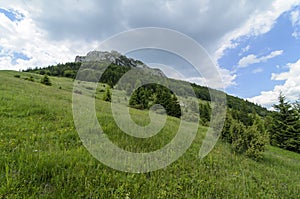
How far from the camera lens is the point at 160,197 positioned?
11.3 ft

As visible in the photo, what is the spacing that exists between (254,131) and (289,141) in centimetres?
3133

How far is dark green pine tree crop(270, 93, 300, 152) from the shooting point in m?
33.6

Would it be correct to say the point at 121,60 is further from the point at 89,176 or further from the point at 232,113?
the point at 232,113

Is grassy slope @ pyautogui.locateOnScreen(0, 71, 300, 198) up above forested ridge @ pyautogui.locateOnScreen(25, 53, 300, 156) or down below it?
below

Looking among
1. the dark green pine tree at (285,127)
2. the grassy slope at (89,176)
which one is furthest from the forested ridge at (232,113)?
the grassy slope at (89,176)

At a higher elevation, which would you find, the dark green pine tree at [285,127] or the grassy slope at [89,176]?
the dark green pine tree at [285,127]

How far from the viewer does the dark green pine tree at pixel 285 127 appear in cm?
3362

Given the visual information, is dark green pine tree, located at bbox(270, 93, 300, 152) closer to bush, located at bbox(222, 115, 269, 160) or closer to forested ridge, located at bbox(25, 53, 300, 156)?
forested ridge, located at bbox(25, 53, 300, 156)

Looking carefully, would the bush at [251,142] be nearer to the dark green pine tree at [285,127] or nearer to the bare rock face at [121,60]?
the bare rock face at [121,60]

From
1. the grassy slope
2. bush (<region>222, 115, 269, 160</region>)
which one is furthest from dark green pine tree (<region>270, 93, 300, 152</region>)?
the grassy slope

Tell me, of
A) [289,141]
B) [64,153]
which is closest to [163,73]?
[64,153]

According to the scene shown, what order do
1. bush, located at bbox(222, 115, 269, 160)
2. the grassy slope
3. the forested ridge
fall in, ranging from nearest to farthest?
the grassy slope < the forested ridge < bush, located at bbox(222, 115, 269, 160)

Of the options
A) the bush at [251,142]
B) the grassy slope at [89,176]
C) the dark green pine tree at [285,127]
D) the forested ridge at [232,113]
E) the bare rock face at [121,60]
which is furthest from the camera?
the dark green pine tree at [285,127]

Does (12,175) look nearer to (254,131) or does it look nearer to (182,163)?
(182,163)
